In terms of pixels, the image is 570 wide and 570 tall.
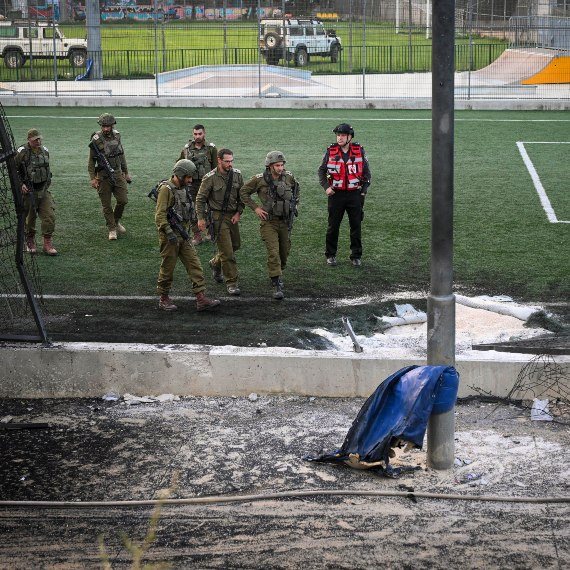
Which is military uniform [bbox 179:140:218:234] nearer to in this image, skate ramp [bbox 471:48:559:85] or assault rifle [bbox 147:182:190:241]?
assault rifle [bbox 147:182:190:241]

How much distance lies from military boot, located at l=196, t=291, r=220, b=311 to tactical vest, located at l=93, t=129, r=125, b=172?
392 cm

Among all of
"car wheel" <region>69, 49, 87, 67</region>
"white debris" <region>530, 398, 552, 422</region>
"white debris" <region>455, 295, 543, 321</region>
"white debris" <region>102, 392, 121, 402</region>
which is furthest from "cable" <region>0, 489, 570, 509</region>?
"car wheel" <region>69, 49, 87, 67</region>

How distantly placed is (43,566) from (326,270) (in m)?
7.72

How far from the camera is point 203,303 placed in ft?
41.1

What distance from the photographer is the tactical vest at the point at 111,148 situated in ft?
50.9

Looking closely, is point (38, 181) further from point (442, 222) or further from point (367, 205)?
point (442, 222)

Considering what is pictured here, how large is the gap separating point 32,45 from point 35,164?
2337 centimetres

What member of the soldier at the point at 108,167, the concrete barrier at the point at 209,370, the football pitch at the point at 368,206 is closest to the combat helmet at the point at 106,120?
the soldier at the point at 108,167

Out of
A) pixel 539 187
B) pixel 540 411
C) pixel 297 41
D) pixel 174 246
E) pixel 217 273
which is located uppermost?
pixel 297 41

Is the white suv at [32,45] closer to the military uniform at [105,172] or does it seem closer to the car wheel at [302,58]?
the car wheel at [302,58]

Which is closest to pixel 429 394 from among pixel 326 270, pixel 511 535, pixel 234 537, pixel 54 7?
pixel 511 535

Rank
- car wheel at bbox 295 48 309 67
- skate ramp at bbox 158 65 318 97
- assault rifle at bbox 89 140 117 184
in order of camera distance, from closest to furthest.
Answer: assault rifle at bbox 89 140 117 184, skate ramp at bbox 158 65 318 97, car wheel at bbox 295 48 309 67

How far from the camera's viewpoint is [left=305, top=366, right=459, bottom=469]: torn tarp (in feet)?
26.9

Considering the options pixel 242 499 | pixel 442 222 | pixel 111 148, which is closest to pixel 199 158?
pixel 111 148
